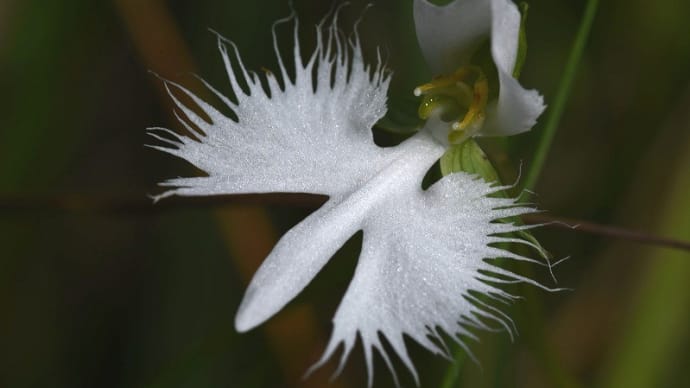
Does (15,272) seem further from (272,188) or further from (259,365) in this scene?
(272,188)

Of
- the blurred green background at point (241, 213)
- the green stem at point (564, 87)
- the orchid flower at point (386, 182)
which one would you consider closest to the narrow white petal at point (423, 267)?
the orchid flower at point (386, 182)

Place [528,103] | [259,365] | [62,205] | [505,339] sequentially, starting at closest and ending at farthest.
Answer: [528,103]
[505,339]
[259,365]
[62,205]

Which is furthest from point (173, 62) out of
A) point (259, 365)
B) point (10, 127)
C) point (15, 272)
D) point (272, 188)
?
point (272, 188)

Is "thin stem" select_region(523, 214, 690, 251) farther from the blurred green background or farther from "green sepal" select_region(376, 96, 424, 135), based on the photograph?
the blurred green background

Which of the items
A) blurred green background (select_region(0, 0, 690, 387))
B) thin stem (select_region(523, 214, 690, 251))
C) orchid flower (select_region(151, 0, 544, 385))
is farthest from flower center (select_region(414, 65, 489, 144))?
blurred green background (select_region(0, 0, 690, 387))

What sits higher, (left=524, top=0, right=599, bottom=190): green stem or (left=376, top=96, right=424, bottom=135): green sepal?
(left=376, top=96, right=424, bottom=135): green sepal

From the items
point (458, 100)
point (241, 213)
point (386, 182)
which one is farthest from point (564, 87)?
point (241, 213)
